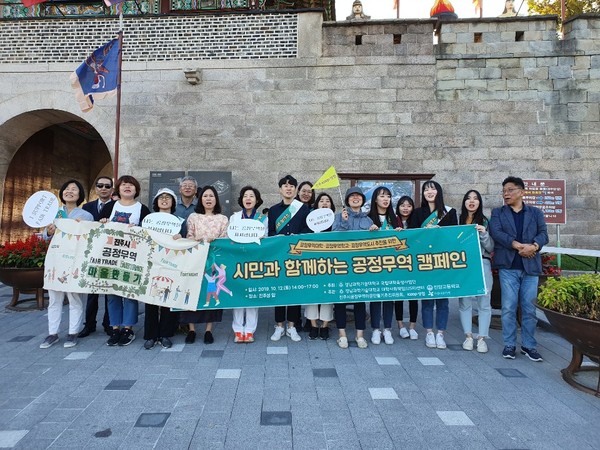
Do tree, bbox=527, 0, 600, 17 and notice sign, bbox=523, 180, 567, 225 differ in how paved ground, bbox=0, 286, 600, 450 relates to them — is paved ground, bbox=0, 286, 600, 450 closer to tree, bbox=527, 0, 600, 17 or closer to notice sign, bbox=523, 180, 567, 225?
notice sign, bbox=523, 180, 567, 225

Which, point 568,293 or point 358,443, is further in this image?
point 568,293

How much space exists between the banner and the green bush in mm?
3460

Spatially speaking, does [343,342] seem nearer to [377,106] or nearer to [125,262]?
[125,262]

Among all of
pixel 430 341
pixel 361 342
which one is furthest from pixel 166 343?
pixel 430 341

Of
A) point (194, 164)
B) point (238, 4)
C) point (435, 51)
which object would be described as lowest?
point (194, 164)

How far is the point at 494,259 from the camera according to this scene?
393 cm

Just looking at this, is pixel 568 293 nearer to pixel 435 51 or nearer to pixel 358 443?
pixel 358 443

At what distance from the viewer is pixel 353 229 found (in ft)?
14.0

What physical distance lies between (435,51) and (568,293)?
22.1 ft

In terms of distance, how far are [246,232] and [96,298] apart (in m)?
2.18

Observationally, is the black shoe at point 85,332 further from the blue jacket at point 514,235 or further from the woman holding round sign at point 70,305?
the blue jacket at point 514,235

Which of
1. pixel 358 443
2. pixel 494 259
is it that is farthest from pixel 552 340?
pixel 358 443

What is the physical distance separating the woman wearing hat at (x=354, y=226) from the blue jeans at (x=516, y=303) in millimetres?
1525

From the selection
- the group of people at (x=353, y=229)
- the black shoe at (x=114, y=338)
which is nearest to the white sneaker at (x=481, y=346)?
the group of people at (x=353, y=229)
